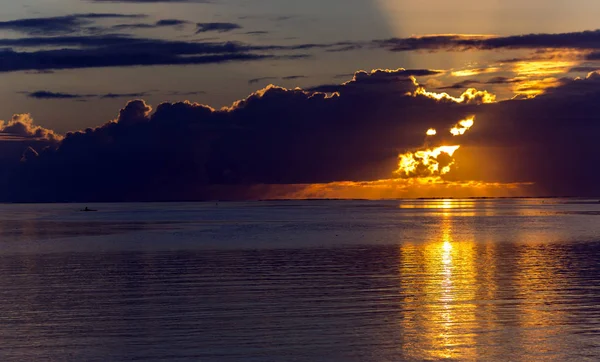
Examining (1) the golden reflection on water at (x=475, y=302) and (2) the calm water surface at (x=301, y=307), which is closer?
(2) the calm water surface at (x=301, y=307)

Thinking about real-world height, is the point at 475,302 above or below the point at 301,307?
below

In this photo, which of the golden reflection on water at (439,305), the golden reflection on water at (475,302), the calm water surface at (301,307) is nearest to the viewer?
the calm water surface at (301,307)

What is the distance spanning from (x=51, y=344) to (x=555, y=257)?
4127 centimetres

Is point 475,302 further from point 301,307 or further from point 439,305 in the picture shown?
point 301,307

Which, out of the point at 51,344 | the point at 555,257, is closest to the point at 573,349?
the point at 51,344

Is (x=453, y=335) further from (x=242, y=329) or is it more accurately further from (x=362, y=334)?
(x=242, y=329)

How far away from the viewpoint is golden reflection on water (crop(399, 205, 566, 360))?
24859mm

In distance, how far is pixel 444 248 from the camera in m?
69.4

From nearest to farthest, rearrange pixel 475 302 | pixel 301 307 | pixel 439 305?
pixel 301 307 → pixel 439 305 → pixel 475 302

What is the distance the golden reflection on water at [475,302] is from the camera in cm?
2486

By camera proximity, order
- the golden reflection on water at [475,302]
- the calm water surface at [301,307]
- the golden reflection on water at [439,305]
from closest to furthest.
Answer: the calm water surface at [301,307], the golden reflection on water at [439,305], the golden reflection on water at [475,302]

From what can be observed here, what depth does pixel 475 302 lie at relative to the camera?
33.3 metres

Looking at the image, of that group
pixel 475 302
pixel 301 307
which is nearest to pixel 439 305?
pixel 475 302

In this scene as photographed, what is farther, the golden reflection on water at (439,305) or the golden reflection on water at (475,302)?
the golden reflection on water at (475,302)
